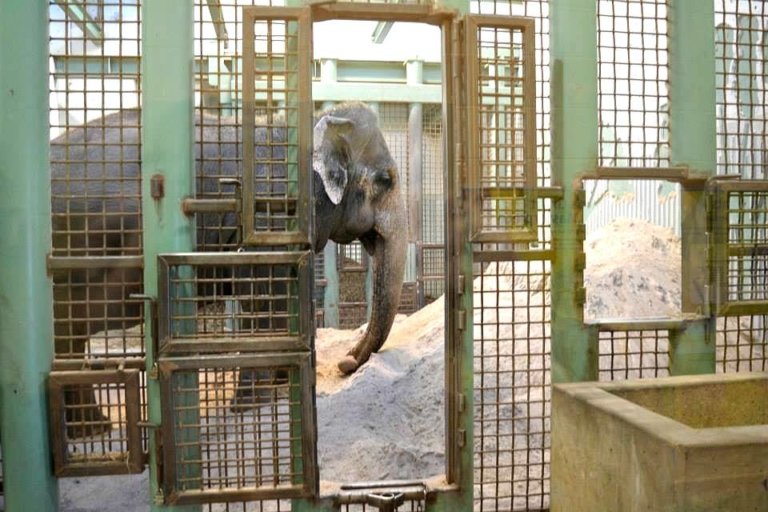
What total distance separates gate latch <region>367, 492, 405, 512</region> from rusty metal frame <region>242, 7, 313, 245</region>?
98 cm

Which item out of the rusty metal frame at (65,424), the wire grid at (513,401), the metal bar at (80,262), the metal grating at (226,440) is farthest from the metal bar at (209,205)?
the wire grid at (513,401)

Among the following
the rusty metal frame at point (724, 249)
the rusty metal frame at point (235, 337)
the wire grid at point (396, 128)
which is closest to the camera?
the rusty metal frame at point (235, 337)

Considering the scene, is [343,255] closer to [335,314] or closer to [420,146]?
[335,314]

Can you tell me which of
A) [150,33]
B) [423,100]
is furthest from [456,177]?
[423,100]

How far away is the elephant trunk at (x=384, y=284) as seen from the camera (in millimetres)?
5125

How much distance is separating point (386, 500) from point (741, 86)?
2.35 metres

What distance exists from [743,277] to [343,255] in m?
6.43

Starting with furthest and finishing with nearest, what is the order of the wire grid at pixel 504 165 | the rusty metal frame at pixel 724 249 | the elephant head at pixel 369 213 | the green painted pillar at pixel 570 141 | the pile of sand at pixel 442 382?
the elephant head at pixel 369 213 < the pile of sand at pixel 442 382 < the rusty metal frame at pixel 724 249 < the green painted pillar at pixel 570 141 < the wire grid at pixel 504 165

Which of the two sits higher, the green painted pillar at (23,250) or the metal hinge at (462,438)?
the green painted pillar at (23,250)

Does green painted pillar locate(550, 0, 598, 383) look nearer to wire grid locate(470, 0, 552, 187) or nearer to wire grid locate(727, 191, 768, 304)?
wire grid locate(470, 0, 552, 187)

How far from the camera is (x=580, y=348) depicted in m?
2.82

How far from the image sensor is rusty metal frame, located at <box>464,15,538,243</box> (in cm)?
260

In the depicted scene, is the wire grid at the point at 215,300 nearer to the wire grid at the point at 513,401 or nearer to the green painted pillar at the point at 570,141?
the wire grid at the point at 513,401

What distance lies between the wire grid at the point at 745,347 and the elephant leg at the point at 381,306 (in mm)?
2309
